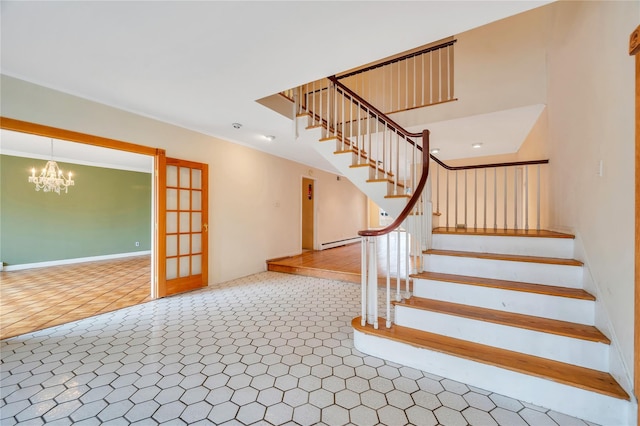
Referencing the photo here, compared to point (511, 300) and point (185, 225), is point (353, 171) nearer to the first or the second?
point (511, 300)

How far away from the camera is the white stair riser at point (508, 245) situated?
2414mm

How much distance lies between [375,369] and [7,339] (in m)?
3.63

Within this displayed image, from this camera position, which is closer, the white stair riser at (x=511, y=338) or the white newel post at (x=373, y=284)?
the white stair riser at (x=511, y=338)

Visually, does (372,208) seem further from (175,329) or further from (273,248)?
(175,329)

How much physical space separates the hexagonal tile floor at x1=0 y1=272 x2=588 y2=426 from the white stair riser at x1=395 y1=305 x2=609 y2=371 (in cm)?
36

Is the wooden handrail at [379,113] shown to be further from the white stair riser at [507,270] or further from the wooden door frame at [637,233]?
the wooden door frame at [637,233]

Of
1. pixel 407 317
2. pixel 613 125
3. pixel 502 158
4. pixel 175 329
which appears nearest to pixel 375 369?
pixel 407 317

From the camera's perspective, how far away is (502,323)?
191 centimetres

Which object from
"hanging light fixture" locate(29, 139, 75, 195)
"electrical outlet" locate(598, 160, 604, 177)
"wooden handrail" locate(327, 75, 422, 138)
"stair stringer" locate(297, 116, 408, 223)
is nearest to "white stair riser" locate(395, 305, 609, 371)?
"electrical outlet" locate(598, 160, 604, 177)

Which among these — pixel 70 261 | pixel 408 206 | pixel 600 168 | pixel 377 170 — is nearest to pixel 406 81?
pixel 377 170

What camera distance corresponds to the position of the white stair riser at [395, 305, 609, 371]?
1.67 metres

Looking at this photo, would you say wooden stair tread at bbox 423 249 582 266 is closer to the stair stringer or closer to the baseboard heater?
the stair stringer

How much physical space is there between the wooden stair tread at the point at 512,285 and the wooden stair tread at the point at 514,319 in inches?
7.9

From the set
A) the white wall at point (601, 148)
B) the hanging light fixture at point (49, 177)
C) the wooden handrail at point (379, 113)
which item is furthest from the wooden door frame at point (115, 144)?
the white wall at point (601, 148)
